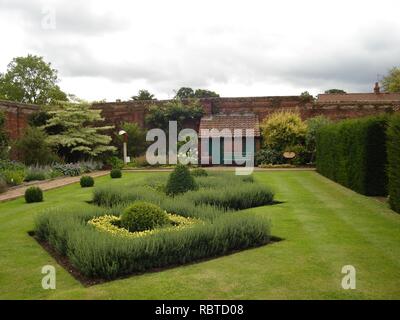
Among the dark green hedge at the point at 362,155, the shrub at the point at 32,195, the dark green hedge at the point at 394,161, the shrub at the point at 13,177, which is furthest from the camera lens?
the shrub at the point at 13,177

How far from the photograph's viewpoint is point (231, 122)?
25.2 m

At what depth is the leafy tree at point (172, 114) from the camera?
83.9 ft

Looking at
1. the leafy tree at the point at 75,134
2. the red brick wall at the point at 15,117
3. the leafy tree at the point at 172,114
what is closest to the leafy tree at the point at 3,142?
the red brick wall at the point at 15,117

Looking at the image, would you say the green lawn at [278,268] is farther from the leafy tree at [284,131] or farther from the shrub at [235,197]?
the leafy tree at [284,131]

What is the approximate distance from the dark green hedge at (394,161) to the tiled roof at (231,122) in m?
15.3

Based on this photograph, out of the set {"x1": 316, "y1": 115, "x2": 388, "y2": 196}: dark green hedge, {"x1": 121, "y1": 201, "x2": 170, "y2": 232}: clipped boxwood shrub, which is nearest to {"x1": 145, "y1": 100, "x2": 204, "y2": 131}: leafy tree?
{"x1": 316, "y1": 115, "x2": 388, "y2": 196}: dark green hedge

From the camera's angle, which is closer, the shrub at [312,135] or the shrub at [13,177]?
the shrub at [13,177]

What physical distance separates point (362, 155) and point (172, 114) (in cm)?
1597

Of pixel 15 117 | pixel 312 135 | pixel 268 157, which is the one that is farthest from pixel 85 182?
pixel 312 135

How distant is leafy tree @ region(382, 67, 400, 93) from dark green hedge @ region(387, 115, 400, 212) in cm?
3834

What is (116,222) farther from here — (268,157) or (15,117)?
(15,117)

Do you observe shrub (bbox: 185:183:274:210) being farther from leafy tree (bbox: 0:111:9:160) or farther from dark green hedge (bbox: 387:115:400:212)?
leafy tree (bbox: 0:111:9:160)
